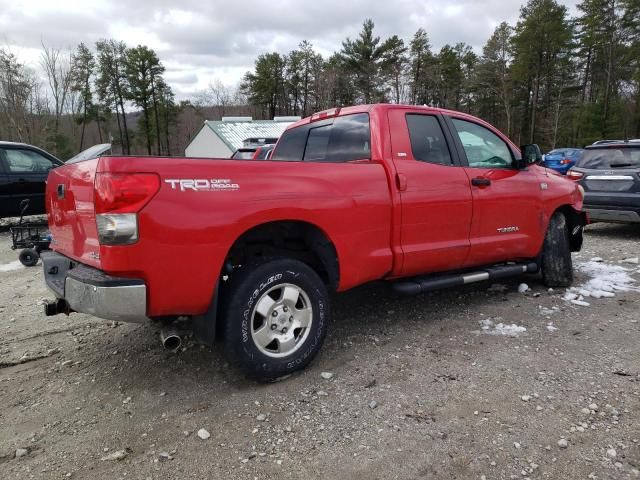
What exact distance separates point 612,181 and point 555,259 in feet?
13.0

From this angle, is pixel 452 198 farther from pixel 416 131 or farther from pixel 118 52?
pixel 118 52

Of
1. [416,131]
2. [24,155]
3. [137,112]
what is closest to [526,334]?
[416,131]

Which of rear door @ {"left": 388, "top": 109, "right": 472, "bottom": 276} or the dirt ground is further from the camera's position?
rear door @ {"left": 388, "top": 109, "right": 472, "bottom": 276}

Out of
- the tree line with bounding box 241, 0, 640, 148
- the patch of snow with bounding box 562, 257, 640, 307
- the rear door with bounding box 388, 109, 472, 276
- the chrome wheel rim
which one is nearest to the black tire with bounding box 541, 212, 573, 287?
the patch of snow with bounding box 562, 257, 640, 307

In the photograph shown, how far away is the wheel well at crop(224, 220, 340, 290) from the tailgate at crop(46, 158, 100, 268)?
863mm

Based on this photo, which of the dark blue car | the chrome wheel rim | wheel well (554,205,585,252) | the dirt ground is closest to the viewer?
the dirt ground

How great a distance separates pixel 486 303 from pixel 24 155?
10104mm

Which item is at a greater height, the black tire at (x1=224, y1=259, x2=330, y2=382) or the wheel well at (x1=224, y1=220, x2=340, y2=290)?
the wheel well at (x1=224, y1=220, x2=340, y2=290)

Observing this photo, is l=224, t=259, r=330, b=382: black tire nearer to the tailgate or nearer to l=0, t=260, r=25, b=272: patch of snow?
the tailgate

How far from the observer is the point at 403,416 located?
2.80 meters

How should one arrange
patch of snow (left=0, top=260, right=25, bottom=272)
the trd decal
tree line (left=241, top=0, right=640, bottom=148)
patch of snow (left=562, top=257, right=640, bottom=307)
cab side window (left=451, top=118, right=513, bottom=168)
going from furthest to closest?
1. tree line (left=241, top=0, right=640, bottom=148)
2. patch of snow (left=0, top=260, right=25, bottom=272)
3. patch of snow (left=562, top=257, right=640, bottom=307)
4. cab side window (left=451, top=118, right=513, bottom=168)
5. the trd decal

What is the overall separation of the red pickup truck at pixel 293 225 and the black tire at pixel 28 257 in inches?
173

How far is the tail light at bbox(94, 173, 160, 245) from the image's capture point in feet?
8.38

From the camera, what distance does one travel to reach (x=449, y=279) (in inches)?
163
